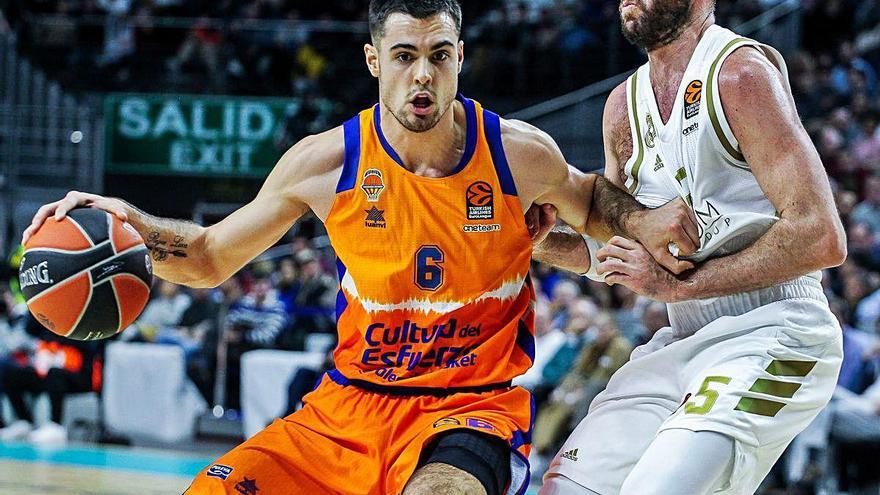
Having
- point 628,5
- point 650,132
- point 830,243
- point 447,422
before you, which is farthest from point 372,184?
point 830,243

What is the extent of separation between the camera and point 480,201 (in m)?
3.87

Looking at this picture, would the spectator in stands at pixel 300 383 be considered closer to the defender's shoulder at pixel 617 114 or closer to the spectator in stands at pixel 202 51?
the defender's shoulder at pixel 617 114

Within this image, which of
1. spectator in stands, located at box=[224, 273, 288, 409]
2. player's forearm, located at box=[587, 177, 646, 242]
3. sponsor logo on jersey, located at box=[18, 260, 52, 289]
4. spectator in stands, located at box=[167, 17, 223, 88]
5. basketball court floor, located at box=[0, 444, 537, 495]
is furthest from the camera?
spectator in stands, located at box=[167, 17, 223, 88]

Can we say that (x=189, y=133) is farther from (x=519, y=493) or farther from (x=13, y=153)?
(x=519, y=493)

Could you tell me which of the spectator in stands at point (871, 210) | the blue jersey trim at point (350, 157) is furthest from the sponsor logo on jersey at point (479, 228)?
the spectator in stands at point (871, 210)

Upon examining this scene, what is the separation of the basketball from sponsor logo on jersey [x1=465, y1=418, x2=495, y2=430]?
115cm

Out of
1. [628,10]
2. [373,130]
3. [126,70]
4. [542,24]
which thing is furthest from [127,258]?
[126,70]

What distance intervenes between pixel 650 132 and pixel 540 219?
1.65 ft

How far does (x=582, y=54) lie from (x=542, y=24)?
1.40m

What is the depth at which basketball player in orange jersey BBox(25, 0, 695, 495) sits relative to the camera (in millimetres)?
3672

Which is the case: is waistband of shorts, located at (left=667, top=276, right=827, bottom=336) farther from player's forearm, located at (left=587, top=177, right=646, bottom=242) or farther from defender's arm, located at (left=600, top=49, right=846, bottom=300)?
player's forearm, located at (left=587, top=177, right=646, bottom=242)

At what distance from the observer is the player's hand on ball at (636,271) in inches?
144

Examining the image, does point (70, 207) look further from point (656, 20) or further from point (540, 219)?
point (656, 20)

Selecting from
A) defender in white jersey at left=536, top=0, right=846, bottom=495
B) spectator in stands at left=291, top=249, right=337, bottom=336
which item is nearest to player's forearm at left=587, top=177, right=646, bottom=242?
defender in white jersey at left=536, top=0, right=846, bottom=495
